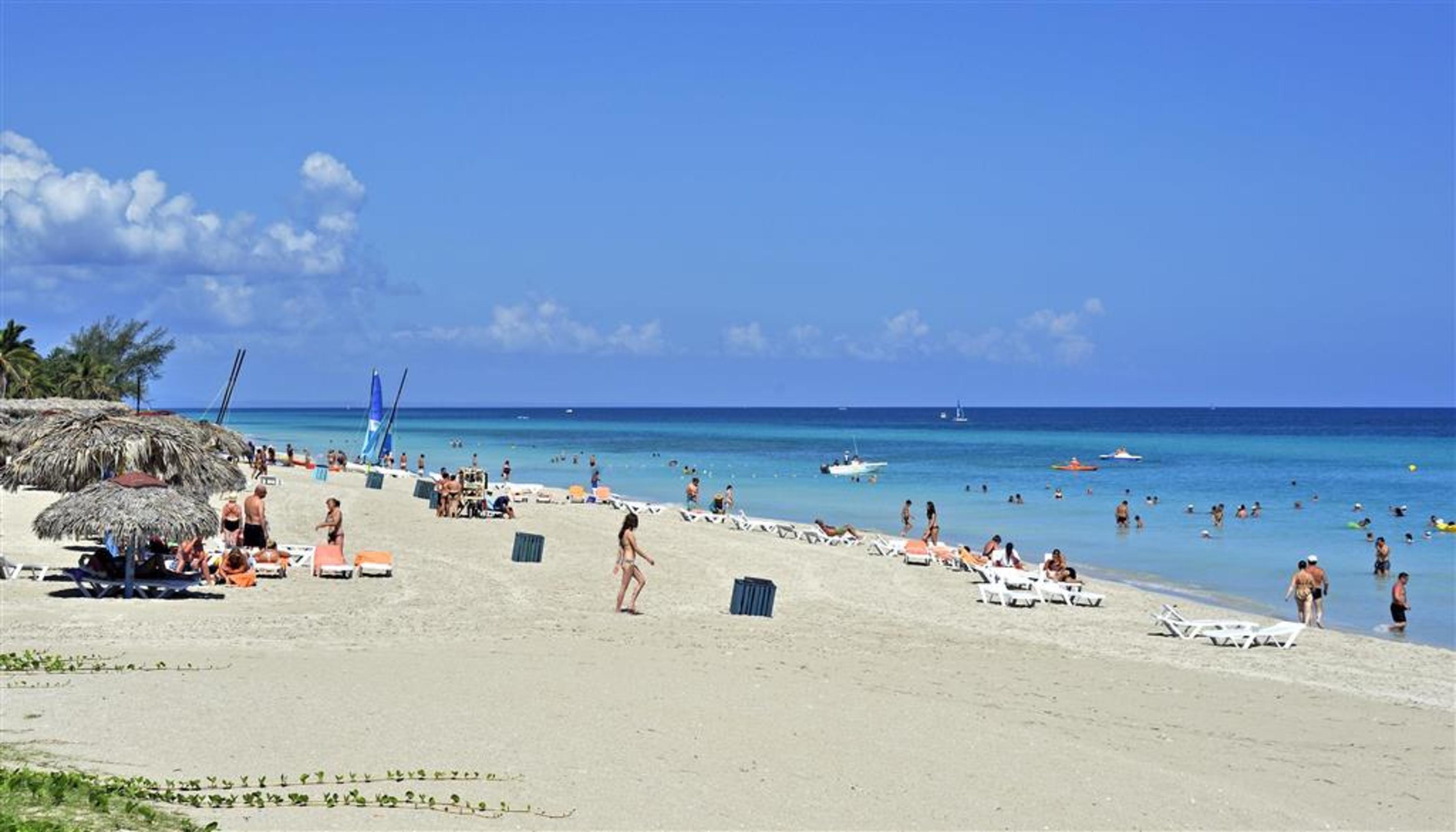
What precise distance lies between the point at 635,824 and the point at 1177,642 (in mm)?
11093

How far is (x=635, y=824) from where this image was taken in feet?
24.7

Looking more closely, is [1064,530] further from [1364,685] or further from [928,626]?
[1364,685]

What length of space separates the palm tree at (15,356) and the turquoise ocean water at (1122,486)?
64.4 feet

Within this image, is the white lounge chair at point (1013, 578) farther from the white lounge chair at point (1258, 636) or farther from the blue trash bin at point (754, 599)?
the blue trash bin at point (754, 599)

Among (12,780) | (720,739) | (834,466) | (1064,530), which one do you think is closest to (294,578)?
(720,739)

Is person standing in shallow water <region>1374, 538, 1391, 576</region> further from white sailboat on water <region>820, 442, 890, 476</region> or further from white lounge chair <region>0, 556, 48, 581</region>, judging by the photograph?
white sailboat on water <region>820, 442, 890, 476</region>

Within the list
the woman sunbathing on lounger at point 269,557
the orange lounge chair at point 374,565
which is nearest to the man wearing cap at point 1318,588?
the orange lounge chair at point 374,565

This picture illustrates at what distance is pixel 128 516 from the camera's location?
15414mm

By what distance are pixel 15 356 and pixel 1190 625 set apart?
39.3 meters

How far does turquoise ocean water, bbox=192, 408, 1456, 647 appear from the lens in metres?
27.5

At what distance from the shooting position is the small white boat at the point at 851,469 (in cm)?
6344

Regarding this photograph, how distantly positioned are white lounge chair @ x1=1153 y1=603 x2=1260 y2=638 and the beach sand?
0.35 meters

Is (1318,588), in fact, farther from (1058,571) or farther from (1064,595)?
(1058,571)

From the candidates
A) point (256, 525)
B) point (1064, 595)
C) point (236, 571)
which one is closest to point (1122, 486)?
point (1064, 595)
